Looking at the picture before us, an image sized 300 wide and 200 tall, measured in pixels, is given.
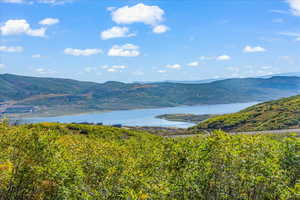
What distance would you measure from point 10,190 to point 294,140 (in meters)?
23.3

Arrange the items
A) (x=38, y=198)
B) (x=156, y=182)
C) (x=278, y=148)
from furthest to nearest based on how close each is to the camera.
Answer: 1. (x=38, y=198)
2. (x=278, y=148)
3. (x=156, y=182)

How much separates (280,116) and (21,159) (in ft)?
631

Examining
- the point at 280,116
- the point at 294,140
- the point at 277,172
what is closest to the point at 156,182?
the point at 277,172

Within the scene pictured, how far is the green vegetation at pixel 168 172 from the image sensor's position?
2078 centimetres

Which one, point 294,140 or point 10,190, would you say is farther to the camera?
point 10,190

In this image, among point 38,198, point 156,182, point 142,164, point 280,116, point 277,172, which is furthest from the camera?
point 280,116

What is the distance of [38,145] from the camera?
1020 inches

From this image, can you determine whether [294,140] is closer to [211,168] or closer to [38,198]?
[211,168]

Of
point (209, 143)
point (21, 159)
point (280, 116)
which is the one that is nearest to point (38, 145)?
point (21, 159)

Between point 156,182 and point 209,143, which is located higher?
point 209,143

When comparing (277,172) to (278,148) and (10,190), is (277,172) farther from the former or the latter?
(10,190)

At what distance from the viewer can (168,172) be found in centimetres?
2522

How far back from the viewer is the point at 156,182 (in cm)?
2125

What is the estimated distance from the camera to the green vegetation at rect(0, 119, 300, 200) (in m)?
20.8
